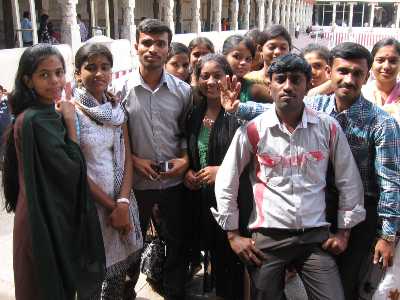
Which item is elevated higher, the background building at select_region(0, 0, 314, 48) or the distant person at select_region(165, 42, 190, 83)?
the background building at select_region(0, 0, 314, 48)

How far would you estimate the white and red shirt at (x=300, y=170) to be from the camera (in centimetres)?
201

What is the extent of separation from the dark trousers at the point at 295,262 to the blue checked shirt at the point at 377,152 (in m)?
0.32

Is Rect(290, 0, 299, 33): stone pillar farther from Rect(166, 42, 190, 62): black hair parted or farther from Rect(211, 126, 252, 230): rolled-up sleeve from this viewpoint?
Rect(211, 126, 252, 230): rolled-up sleeve

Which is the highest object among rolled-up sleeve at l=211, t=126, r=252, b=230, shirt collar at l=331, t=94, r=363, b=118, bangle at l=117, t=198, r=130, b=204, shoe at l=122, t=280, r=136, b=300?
shirt collar at l=331, t=94, r=363, b=118

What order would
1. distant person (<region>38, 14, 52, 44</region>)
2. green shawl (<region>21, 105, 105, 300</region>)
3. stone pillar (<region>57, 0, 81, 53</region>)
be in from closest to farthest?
green shawl (<region>21, 105, 105, 300</region>), stone pillar (<region>57, 0, 81, 53</region>), distant person (<region>38, 14, 52, 44</region>)

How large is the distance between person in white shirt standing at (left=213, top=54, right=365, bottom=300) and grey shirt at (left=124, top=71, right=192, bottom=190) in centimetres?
60

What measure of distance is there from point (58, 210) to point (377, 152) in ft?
5.14

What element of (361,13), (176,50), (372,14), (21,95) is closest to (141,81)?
(21,95)

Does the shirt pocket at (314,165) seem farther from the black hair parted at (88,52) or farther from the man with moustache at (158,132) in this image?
the black hair parted at (88,52)

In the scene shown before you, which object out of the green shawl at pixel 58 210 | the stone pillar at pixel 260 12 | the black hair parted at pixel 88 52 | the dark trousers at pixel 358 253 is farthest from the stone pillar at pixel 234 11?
the green shawl at pixel 58 210

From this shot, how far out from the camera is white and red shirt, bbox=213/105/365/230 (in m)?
2.01

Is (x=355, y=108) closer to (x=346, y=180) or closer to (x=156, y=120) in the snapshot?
(x=346, y=180)

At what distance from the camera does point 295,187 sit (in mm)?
2004

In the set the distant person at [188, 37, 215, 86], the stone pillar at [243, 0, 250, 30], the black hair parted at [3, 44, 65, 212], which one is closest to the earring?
the black hair parted at [3, 44, 65, 212]
